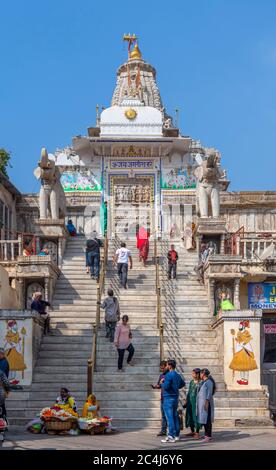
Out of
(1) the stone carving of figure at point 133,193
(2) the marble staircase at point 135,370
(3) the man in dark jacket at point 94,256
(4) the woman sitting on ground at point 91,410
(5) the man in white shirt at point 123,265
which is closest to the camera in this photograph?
(4) the woman sitting on ground at point 91,410

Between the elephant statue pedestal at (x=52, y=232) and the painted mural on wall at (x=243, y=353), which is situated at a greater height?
the elephant statue pedestal at (x=52, y=232)

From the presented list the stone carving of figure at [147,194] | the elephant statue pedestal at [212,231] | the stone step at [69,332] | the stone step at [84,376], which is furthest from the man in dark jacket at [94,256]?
the stone carving of figure at [147,194]

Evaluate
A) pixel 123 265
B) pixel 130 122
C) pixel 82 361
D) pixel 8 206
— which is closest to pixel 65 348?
pixel 82 361

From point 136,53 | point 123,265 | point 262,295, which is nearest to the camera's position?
point 123,265

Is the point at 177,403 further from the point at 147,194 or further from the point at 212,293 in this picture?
the point at 147,194

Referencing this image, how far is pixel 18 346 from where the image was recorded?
692 inches

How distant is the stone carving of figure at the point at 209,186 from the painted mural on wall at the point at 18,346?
909cm

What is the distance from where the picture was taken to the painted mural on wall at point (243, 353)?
17516mm

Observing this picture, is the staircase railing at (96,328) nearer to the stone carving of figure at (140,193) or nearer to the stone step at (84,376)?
the stone step at (84,376)

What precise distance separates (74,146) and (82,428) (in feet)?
66.6

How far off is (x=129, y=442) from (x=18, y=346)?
204 inches

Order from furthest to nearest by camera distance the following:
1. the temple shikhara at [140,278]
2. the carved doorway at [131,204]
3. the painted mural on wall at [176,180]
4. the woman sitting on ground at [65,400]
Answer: the painted mural on wall at [176,180], the carved doorway at [131,204], the temple shikhara at [140,278], the woman sitting on ground at [65,400]
